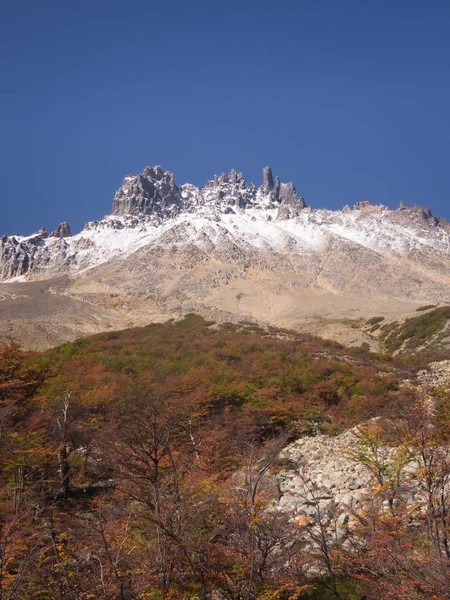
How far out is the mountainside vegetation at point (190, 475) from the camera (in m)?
6.32

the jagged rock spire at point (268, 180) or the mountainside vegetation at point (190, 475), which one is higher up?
the jagged rock spire at point (268, 180)

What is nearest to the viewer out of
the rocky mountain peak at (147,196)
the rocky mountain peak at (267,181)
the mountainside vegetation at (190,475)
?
the mountainside vegetation at (190,475)

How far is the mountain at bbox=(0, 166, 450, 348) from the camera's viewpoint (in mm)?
75500

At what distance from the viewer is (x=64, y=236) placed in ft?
507

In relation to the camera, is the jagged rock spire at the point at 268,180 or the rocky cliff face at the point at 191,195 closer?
the rocky cliff face at the point at 191,195

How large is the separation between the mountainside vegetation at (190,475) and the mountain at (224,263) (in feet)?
88.5

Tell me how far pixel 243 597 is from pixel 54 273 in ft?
431

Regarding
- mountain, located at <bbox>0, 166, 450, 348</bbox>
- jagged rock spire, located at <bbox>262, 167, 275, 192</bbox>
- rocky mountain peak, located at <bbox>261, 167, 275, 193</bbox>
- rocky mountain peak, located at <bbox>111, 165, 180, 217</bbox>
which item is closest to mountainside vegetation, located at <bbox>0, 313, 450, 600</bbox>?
mountain, located at <bbox>0, 166, 450, 348</bbox>

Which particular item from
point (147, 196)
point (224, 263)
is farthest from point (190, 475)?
point (147, 196)

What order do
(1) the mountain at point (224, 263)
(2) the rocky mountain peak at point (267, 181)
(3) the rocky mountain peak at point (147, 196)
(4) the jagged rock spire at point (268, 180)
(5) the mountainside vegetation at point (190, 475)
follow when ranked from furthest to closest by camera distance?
(4) the jagged rock spire at point (268, 180) < (2) the rocky mountain peak at point (267, 181) < (3) the rocky mountain peak at point (147, 196) < (1) the mountain at point (224, 263) < (5) the mountainside vegetation at point (190, 475)

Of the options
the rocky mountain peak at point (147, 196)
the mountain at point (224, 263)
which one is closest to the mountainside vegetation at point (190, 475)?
the mountain at point (224, 263)

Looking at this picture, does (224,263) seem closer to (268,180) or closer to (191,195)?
(191,195)

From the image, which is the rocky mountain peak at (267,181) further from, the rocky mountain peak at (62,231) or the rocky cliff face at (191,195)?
the rocky mountain peak at (62,231)

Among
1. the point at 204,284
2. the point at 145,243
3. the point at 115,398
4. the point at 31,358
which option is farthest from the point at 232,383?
the point at 145,243
